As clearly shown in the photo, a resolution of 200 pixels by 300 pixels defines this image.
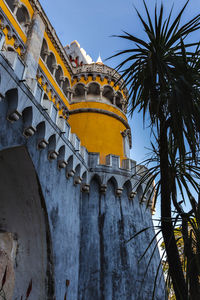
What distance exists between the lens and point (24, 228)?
7.48 m

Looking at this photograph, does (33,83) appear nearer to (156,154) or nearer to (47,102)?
(47,102)

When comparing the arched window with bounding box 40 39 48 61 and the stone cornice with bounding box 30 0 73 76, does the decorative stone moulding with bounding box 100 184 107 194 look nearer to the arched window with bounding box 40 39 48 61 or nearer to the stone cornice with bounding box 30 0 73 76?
the arched window with bounding box 40 39 48 61

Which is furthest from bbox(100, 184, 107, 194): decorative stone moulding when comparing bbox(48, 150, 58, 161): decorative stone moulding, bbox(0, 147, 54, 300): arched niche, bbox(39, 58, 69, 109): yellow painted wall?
bbox(39, 58, 69, 109): yellow painted wall

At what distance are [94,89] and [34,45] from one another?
531 centimetres

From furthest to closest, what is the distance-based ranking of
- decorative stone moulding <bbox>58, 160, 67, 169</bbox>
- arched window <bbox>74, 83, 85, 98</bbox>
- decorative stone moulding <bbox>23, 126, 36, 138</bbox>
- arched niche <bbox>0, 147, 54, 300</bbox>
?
arched window <bbox>74, 83, 85, 98</bbox>
decorative stone moulding <bbox>58, 160, 67, 169</bbox>
arched niche <bbox>0, 147, 54, 300</bbox>
decorative stone moulding <bbox>23, 126, 36, 138</bbox>

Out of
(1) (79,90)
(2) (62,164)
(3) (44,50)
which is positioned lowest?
(2) (62,164)

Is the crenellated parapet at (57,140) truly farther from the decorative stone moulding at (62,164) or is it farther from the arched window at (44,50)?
the arched window at (44,50)

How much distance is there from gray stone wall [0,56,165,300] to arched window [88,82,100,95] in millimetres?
6270

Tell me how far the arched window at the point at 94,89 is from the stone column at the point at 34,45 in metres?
4.30

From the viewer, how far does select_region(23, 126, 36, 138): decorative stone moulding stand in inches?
255

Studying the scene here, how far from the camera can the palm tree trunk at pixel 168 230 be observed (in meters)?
2.92

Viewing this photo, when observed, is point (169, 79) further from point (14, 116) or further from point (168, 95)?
point (14, 116)

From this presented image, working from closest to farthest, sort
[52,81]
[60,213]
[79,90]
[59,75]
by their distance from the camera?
1. [60,213]
2. [52,81]
3. [59,75]
4. [79,90]

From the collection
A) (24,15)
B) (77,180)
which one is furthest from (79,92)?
(77,180)
